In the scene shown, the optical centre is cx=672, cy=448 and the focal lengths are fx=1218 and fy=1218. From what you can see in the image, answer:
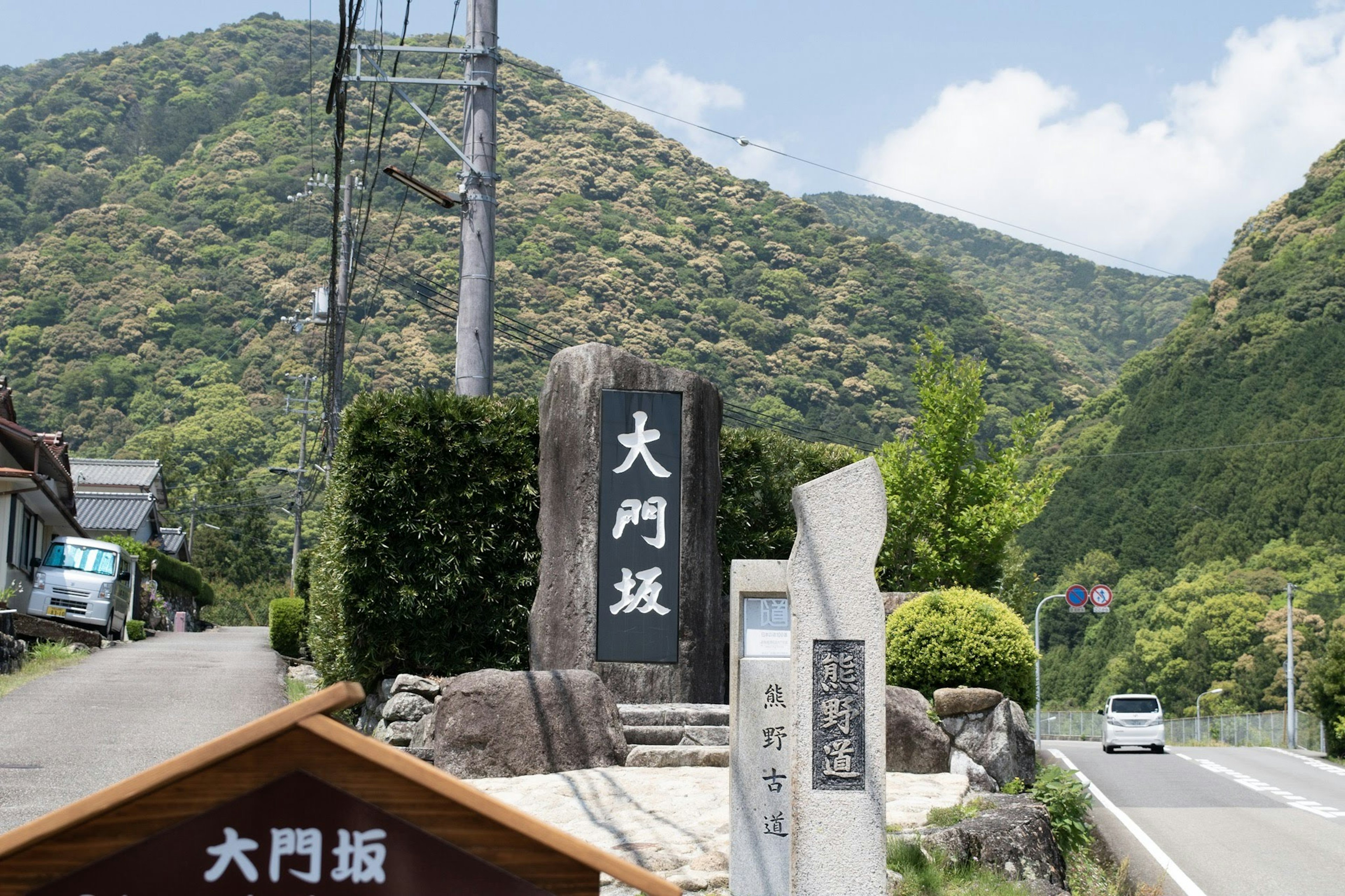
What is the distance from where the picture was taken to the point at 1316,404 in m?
54.7

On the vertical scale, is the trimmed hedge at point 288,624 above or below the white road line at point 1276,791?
above

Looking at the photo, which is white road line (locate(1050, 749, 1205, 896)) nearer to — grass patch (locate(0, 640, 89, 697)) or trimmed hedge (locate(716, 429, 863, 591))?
trimmed hedge (locate(716, 429, 863, 591))

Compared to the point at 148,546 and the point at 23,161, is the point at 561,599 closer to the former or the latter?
the point at 148,546

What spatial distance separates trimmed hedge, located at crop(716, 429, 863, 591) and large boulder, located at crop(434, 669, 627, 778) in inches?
178

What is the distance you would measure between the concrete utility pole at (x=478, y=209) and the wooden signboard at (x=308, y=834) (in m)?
11.0

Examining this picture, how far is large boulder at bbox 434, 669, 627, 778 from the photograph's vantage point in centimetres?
984

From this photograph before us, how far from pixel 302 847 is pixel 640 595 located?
991cm

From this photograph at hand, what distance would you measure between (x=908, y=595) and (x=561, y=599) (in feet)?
15.1

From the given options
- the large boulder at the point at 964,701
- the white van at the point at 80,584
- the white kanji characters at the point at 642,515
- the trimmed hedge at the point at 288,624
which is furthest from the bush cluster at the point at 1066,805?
the white van at the point at 80,584

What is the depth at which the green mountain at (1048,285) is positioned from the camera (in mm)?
87625

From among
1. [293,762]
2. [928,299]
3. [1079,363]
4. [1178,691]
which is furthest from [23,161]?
[293,762]

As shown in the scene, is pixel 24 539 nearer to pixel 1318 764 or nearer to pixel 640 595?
pixel 640 595

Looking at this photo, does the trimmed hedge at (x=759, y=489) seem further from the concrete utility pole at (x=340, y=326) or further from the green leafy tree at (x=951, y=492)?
the concrete utility pole at (x=340, y=326)

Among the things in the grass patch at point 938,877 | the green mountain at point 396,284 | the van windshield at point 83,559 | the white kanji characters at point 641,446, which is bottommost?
the grass patch at point 938,877
